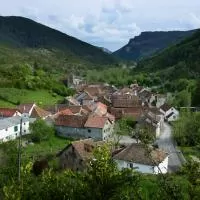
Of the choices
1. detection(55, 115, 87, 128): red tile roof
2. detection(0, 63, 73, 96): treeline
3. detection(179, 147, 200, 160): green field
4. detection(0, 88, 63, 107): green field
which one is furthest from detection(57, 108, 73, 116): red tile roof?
detection(0, 63, 73, 96): treeline

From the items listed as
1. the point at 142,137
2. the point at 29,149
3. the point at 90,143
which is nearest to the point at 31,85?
the point at 29,149

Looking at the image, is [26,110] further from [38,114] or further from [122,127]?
[122,127]

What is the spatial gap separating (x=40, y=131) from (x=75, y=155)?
15.3 metres

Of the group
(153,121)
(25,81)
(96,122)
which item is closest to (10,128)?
(96,122)

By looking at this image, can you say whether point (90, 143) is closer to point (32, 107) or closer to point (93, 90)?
point (32, 107)

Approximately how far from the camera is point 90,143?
51781 mm

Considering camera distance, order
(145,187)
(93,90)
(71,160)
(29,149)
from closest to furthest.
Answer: (145,187)
(71,160)
(29,149)
(93,90)

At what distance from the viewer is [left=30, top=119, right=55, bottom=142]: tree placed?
207 feet

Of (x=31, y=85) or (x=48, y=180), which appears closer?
(x=48, y=180)

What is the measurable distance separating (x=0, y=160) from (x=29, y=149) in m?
14.6

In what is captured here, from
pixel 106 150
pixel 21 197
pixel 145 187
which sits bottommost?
pixel 145 187

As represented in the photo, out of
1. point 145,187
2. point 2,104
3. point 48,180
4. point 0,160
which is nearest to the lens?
point 48,180

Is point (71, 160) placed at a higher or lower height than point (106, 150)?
lower

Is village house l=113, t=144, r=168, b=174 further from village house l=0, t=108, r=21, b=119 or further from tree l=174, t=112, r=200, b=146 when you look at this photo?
village house l=0, t=108, r=21, b=119
